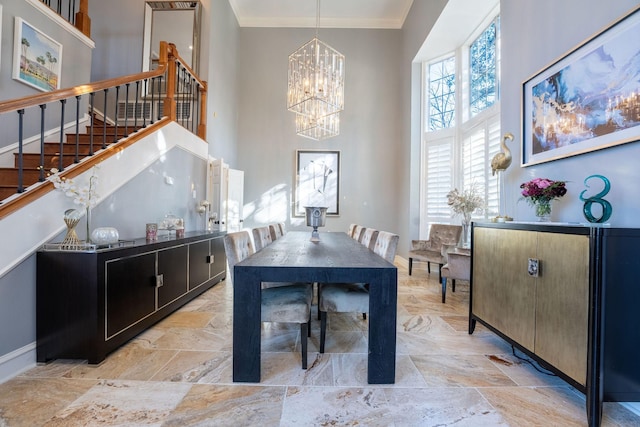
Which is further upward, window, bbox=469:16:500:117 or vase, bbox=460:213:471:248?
window, bbox=469:16:500:117

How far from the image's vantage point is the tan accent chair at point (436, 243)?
443 cm

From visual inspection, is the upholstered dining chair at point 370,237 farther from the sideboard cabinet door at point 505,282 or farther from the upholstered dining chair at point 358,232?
the sideboard cabinet door at point 505,282

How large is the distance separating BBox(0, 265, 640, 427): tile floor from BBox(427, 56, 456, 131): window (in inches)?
157

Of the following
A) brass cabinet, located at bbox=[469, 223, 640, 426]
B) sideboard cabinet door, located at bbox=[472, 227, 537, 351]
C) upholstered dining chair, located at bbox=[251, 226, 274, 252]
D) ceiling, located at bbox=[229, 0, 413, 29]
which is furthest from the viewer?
ceiling, located at bbox=[229, 0, 413, 29]

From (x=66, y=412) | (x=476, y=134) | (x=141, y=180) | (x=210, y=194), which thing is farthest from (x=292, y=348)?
(x=476, y=134)

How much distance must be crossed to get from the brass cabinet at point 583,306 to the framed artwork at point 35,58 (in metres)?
4.79

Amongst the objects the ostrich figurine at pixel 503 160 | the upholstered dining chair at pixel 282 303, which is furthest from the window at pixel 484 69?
the upholstered dining chair at pixel 282 303

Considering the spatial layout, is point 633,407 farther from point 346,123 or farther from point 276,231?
point 346,123

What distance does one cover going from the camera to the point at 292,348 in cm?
223

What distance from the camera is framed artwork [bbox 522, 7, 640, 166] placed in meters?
1.67

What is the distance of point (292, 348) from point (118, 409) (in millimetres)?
1084

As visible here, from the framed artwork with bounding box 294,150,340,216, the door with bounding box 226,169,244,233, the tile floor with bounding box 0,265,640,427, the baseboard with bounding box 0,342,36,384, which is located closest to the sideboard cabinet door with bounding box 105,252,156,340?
the tile floor with bounding box 0,265,640,427

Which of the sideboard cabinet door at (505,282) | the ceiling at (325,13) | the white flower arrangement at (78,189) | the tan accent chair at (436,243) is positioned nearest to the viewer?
the sideboard cabinet door at (505,282)

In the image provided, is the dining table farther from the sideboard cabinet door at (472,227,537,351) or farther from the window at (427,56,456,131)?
the window at (427,56,456,131)
